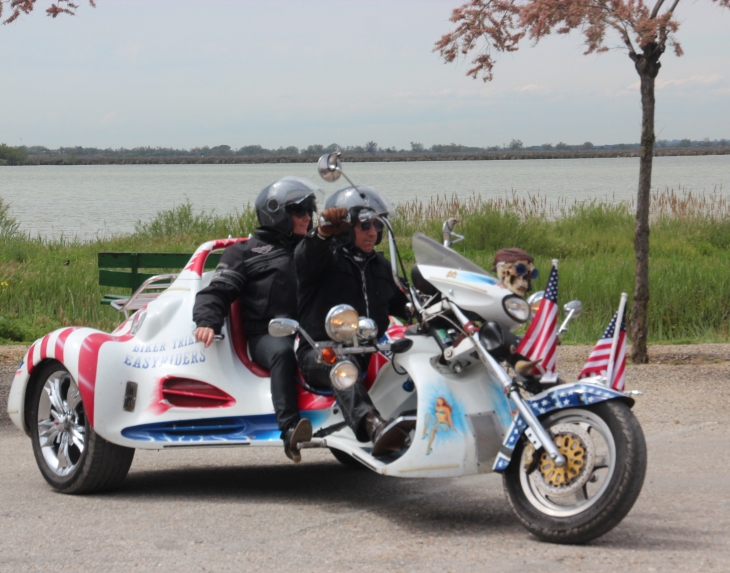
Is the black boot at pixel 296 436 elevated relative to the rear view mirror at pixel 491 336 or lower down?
lower down

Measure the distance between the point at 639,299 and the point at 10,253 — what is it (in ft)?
44.8

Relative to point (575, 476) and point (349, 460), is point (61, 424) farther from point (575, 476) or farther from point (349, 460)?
point (575, 476)

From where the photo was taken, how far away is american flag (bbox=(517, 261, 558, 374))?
4465 millimetres

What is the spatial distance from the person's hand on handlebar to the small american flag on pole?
192cm

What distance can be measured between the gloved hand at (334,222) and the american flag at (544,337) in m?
0.98

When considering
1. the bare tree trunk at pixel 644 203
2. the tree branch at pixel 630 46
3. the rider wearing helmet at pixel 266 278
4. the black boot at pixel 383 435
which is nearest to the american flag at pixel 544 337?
the black boot at pixel 383 435

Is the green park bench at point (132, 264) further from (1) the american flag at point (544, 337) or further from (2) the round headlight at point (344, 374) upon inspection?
(1) the american flag at point (544, 337)

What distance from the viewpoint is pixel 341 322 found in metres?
4.76

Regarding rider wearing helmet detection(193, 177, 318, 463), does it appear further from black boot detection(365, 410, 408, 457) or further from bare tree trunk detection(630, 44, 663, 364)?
bare tree trunk detection(630, 44, 663, 364)

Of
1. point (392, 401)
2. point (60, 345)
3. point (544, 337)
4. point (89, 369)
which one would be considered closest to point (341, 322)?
point (392, 401)

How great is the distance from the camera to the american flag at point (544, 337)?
14.6ft

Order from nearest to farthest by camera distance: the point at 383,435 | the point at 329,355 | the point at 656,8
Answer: the point at 383,435, the point at 329,355, the point at 656,8

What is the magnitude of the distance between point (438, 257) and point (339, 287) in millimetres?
623

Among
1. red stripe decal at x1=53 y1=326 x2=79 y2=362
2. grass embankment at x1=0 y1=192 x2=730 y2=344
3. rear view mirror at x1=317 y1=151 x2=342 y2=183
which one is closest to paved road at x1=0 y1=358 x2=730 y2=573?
red stripe decal at x1=53 y1=326 x2=79 y2=362
